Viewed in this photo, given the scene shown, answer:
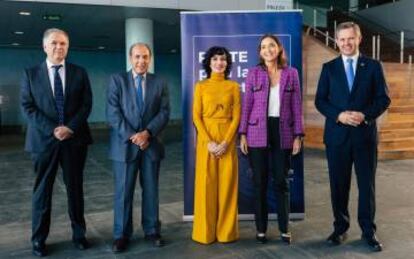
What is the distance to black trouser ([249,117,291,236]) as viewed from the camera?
3252 millimetres

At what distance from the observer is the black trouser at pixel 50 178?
312 centimetres

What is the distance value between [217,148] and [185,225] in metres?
1.00

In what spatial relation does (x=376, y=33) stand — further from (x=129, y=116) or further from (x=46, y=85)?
(x=46, y=85)

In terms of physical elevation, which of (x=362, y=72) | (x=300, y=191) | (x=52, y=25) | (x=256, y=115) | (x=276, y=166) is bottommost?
(x=300, y=191)

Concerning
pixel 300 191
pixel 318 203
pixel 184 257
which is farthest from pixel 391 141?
pixel 184 257

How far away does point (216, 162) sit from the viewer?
3340 mm

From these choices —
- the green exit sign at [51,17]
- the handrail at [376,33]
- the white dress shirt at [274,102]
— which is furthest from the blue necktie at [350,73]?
the handrail at [376,33]

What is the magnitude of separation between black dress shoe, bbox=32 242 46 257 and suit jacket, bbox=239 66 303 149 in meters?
1.69

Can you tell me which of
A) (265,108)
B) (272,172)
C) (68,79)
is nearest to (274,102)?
(265,108)

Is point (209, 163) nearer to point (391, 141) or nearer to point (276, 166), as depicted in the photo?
point (276, 166)

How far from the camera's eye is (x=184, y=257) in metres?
3.10

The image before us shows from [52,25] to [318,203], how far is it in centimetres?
849

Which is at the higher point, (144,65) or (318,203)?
(144,65)

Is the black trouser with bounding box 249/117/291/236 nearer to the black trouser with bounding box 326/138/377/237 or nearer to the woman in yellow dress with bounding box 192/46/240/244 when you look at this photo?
the woman in yellow dress with bounding box 192/46/240/244
